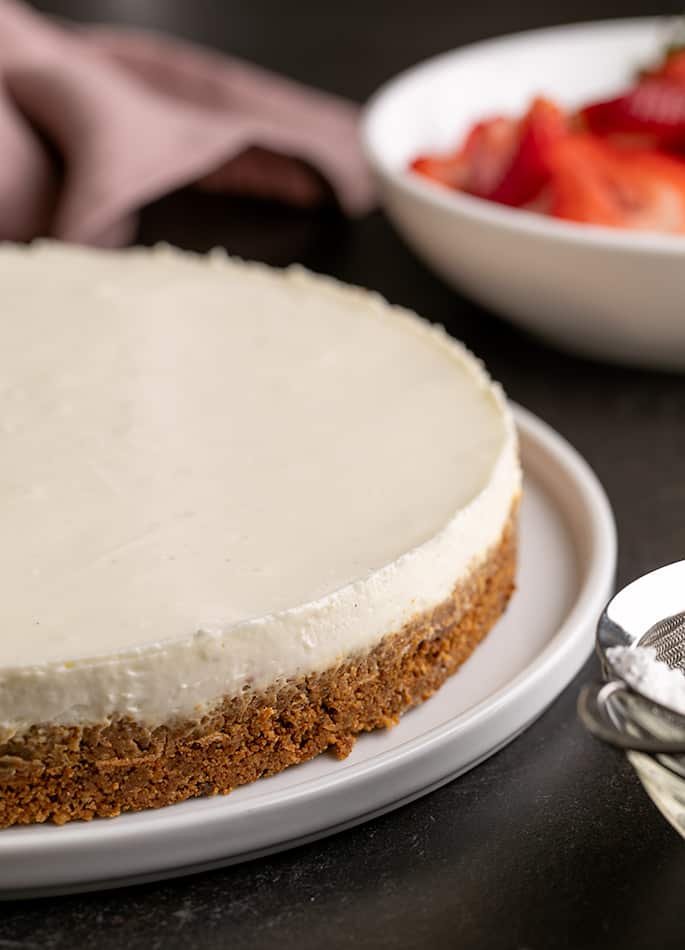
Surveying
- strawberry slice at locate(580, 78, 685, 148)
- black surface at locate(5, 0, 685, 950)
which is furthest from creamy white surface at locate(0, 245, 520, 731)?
strawberry slice at locate(580, 78, 685, 148)

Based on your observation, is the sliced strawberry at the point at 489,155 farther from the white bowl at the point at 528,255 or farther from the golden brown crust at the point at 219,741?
the golden brown crust at the point at 219,741

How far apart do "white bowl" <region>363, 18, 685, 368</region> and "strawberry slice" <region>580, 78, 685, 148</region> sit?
0.23 m

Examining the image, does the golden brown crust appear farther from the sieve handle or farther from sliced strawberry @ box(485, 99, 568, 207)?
sliced strawberry @ box(485, 99, 568, 207)

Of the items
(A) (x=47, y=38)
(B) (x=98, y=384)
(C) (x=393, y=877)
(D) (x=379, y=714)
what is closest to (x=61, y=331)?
(B) (x=98, y=384)

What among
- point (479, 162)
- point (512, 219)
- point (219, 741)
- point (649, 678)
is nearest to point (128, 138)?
point (479, 162)

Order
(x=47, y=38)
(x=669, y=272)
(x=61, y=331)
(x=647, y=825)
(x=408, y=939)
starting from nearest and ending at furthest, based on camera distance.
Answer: (x=408, y=939)
(x=647, y=825)
(x=61, y=331)
(x=669, y=272)
(x=47, y=38)

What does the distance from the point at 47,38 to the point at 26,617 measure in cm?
131

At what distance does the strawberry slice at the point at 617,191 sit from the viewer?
1562mm

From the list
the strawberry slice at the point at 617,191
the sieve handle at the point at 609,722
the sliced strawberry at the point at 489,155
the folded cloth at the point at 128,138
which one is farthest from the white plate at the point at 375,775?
the folded cloth at the point at 128,138

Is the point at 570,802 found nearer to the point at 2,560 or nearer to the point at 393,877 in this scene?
the point at 393,877

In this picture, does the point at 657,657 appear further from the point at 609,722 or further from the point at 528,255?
the point at 528,255

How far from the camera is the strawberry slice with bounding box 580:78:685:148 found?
1.73 m

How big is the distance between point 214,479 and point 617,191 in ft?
2.41

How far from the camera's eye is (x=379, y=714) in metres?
1.00
